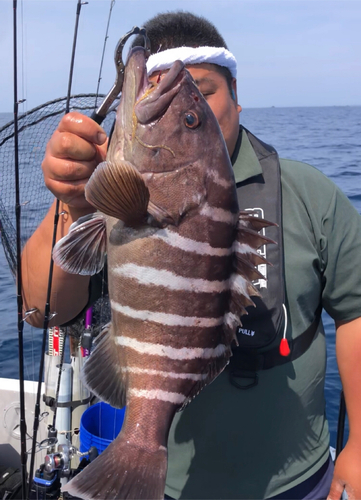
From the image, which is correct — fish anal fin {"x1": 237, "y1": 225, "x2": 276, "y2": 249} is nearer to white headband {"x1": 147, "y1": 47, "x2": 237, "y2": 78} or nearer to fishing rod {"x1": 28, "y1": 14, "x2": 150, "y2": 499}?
fishing rod {"x1": 28, "y1": 14, "x2": 150, "y2": 499}

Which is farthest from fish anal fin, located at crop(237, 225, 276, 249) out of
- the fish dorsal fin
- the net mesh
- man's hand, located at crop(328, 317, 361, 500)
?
the net mesh

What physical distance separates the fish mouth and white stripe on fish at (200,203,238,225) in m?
0.31

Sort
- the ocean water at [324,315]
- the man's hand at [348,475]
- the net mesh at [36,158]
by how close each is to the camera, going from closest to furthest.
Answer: the man's hand at [348,475]
the net mesh at [36,158]
the ocean water at [324,315]

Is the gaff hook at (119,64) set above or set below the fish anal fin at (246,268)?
above

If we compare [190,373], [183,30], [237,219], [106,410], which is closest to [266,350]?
[190,373]

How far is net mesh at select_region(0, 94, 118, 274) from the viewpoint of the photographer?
134 inches

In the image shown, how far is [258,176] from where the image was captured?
221 cm

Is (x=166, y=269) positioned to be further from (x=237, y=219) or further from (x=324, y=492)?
(x=324, y=492)

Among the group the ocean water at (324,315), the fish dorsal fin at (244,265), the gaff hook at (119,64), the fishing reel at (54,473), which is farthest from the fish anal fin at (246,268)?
the ocean water at (324,315)

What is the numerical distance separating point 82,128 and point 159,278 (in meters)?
0.50

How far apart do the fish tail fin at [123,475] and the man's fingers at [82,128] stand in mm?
912

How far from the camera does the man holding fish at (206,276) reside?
4.67 ft

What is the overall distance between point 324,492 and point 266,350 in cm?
72

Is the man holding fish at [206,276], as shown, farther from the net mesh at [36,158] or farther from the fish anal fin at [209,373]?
the net mesh at [36,158]
